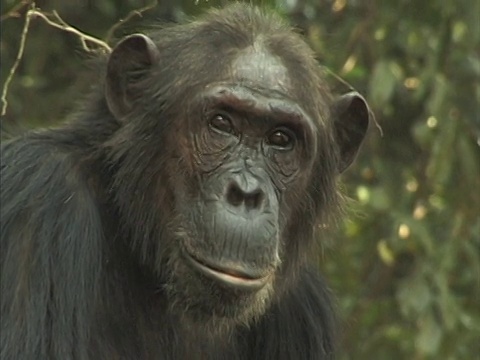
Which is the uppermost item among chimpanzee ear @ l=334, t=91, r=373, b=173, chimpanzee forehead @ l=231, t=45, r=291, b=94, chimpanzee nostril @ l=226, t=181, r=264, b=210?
chimpanzee forehead @ l=231, t=45, r=291, b=94

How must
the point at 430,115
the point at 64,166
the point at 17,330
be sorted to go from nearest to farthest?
the point at 17,330 < the point at 64,166 < the point at 430,115

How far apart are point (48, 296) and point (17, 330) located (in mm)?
166

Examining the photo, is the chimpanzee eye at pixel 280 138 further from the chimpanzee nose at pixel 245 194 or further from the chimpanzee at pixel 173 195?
the chimpanzee nose at pixel 245 194

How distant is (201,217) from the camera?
512cm

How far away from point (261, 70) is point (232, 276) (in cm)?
82

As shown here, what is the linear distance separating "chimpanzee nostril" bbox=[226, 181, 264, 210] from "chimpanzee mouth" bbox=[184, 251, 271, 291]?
0.75 ft

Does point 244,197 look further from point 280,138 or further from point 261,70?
point 261,70

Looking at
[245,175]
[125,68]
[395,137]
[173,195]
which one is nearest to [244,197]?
[245,175]

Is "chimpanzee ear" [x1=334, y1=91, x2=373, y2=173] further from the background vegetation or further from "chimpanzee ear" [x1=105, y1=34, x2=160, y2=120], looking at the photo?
the background vegetation

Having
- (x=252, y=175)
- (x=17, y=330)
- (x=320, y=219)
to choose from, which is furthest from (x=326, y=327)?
(x=17, y=330)

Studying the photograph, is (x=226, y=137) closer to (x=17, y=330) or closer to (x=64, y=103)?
(x=17, y=330)

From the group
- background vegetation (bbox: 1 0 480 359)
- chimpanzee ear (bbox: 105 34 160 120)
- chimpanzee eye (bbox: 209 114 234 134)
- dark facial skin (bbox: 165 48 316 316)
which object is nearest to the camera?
dark facial skin (bbox: 165 48 316 316)

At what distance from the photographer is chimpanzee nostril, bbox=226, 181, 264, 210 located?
16.6 feet

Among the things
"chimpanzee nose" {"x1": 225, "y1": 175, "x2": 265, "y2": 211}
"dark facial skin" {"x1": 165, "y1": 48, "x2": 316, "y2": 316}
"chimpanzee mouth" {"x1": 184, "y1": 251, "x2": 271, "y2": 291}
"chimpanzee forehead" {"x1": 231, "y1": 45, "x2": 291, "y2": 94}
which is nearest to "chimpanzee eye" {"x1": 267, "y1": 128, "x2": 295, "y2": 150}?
"dark facial skin" {"x1": 165, "y1": 48, "x2": 316, "y2": 316}
